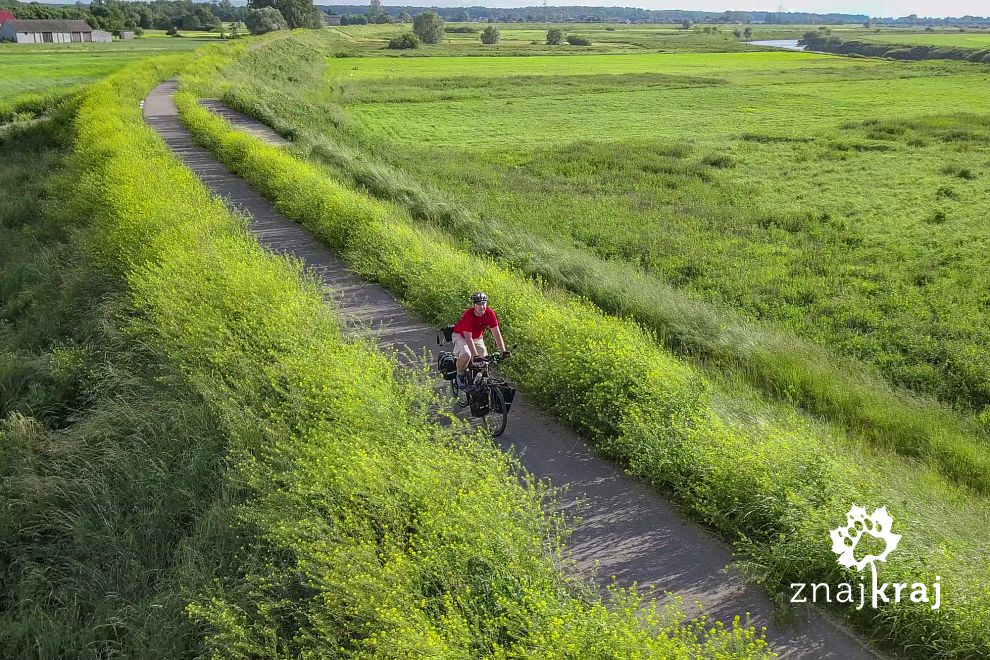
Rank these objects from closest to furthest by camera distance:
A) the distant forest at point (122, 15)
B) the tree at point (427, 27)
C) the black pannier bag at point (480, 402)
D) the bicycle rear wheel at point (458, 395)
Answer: the black pannier bag at point (480, 402), the bicycle rear wheel at point (458, 395), the tree at point (427, 27), the distant forest at point (122, 15)

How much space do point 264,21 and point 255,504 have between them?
307 ft

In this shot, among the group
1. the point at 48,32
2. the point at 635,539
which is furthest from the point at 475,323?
the point at 48,32

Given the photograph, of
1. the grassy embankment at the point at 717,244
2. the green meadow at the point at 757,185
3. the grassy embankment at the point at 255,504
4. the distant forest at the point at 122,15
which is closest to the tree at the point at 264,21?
the distant forest at the point at 122,15

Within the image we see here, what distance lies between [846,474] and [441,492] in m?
3.42

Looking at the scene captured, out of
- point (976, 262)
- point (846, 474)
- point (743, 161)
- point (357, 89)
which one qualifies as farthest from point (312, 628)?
point (357, 89)

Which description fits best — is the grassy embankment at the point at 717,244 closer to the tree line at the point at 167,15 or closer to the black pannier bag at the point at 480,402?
the black pannier bag at the point at 480,402

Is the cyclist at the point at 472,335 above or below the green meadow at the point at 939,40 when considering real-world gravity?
below

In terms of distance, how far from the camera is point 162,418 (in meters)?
7.61

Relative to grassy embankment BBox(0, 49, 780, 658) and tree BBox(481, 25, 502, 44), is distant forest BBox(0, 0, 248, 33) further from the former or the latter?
grassy embankment BBox(0, 49, 780, 658)

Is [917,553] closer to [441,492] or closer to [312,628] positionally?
[441,492]

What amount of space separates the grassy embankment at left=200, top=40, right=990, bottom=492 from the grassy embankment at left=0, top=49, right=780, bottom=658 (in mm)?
4599

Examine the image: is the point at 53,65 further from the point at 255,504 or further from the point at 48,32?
the point at 255,504

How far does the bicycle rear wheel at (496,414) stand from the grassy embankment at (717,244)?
3747 mm

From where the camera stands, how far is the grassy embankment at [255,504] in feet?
15.1
